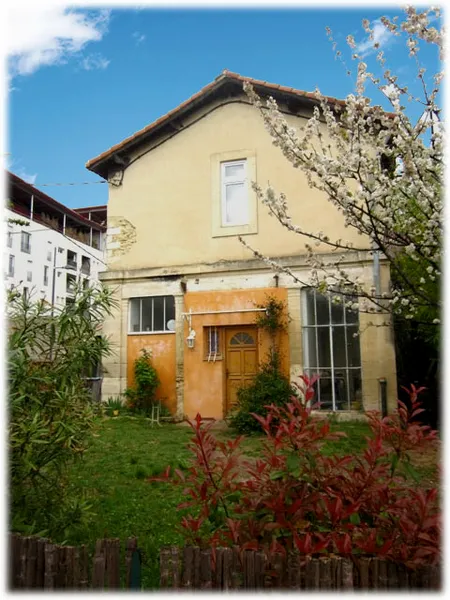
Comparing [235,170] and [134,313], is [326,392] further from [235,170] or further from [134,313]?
[235,170]

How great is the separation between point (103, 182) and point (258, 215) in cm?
457

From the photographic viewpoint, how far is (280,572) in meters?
2.20

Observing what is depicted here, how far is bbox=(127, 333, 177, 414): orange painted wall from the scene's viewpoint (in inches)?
462

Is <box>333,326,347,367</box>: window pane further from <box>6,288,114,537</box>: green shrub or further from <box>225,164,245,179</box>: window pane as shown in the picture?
<box>6,288,114,537</box>: green shrub

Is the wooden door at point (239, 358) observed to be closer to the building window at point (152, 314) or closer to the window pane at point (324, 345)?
the window pane at point (324, 345)

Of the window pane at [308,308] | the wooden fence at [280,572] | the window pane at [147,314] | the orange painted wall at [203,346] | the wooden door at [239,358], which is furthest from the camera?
the window pane at [147,314]

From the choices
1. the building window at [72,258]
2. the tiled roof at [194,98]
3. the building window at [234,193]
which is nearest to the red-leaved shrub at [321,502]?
the building window at [234,193]

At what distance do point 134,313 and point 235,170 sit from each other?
14.2 ft

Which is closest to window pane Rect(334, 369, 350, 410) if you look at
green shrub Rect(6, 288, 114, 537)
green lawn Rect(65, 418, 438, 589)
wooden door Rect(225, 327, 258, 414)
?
green lawn Rect(65, 418, 438, 589)

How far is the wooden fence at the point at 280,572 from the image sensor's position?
2.15 m

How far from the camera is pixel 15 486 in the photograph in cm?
345

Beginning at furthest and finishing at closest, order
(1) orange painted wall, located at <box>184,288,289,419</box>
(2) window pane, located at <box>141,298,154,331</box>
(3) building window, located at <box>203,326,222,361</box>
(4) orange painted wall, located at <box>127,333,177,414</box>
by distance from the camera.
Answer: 1. (2) window pane, located at <box>141,298,154,331</box>
2. (4) orange painted wall, located at <box>127,333,177,414</box>
3. (3) building window, located at <box>203,326,222,361</box>
4. (1) orange painted wall, located at <box>184,288,289,419</box>

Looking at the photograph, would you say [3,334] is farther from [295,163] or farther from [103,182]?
[103,182]

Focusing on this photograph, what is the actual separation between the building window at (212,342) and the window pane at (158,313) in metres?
1.24
